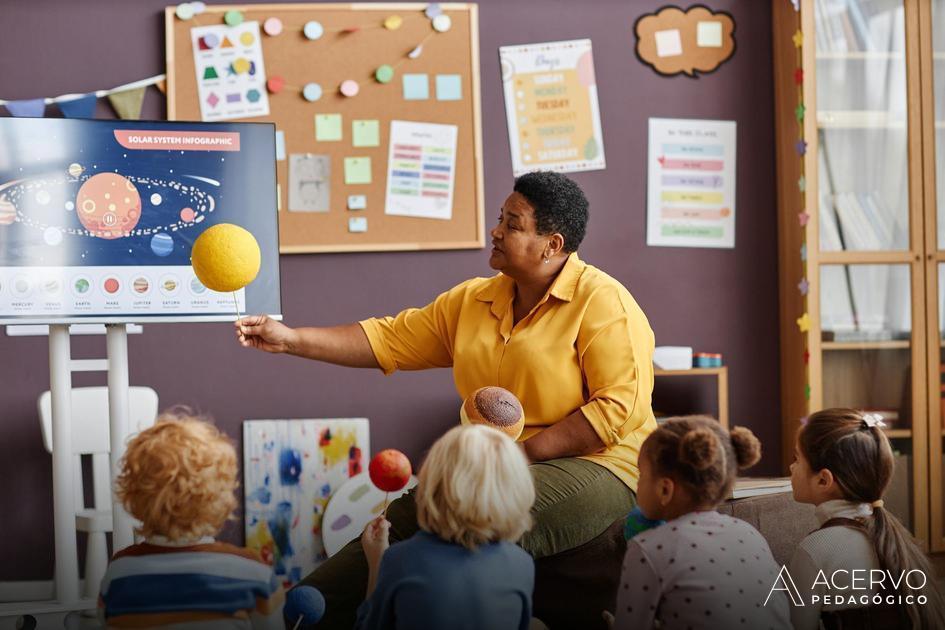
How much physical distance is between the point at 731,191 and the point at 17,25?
101 inches

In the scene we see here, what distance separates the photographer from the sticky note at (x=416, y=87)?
3.40 meters

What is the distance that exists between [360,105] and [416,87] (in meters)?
0.21

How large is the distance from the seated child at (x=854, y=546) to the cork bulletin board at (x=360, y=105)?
1739 millimetres

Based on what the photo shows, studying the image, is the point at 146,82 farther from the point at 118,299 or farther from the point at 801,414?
the point at 801,414

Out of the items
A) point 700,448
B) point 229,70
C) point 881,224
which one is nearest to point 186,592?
point 700,448

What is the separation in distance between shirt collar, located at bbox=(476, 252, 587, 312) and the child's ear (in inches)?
26.9

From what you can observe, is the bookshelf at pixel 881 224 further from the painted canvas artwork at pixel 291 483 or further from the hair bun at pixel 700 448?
the hair bun at pixel 700 448

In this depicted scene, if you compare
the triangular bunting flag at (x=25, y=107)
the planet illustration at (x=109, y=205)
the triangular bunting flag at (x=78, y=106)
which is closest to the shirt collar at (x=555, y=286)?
the planet illustration at (x=109, y=205)

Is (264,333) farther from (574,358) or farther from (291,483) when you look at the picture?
(291,483)

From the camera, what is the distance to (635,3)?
3525 millimetres

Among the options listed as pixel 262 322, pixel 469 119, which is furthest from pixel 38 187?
pixel 469 119

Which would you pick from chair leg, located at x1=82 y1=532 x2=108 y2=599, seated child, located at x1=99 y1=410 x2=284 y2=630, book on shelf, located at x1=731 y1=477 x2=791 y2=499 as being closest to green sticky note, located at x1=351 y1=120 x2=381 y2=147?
chair leg, located at x1=82 y1=532 x2=108 y2=599

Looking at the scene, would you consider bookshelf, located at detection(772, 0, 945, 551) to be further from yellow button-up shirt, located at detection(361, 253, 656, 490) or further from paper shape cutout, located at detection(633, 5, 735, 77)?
yellow button-up shirt, located at detection(361, 253, 656, 490)

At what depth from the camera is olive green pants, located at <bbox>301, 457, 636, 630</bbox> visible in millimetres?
2018
